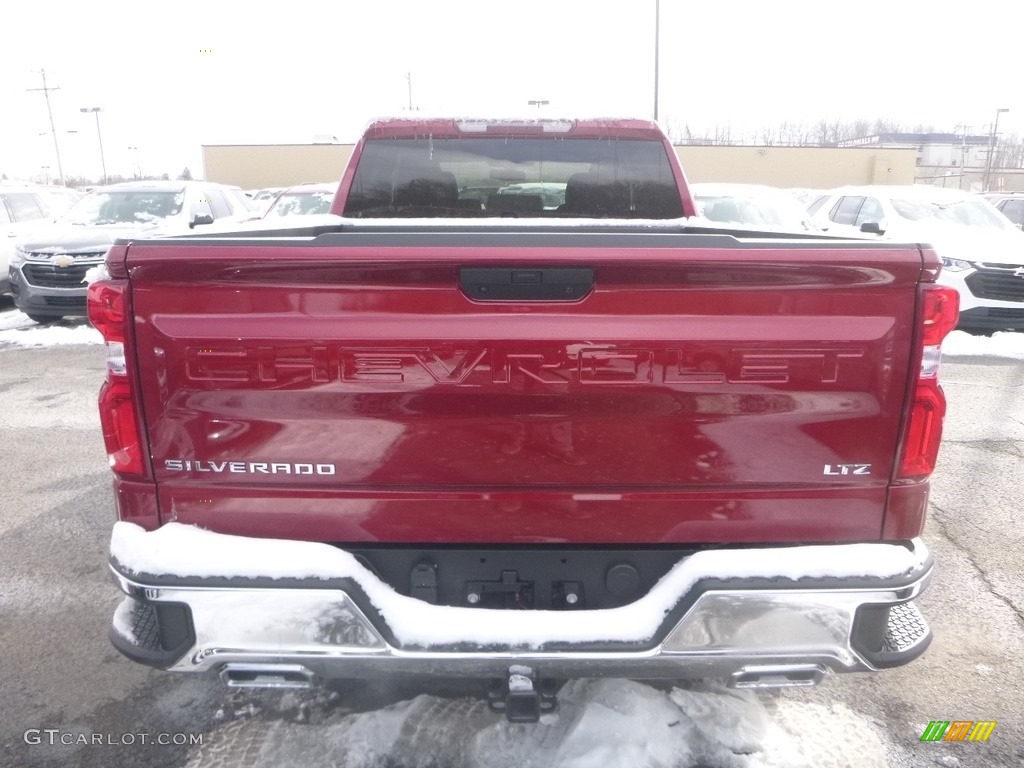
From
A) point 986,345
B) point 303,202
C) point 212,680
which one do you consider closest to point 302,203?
point 303,202

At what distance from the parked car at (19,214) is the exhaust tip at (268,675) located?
11.9 metres

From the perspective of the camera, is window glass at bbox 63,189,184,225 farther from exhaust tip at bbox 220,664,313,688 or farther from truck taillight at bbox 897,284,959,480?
truck taillight at bbox 897,284,959,480

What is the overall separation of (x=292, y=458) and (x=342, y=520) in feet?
0.72

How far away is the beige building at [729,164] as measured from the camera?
42.9m

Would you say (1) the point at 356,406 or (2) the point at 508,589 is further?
(2) the point at 508,589

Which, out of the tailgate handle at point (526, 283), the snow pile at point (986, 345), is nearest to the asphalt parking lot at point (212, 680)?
the tailgate handle at point (526, 283)

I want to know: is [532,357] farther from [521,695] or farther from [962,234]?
[962,234]

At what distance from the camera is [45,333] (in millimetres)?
10242

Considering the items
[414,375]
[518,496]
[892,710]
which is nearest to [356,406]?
[414,375]

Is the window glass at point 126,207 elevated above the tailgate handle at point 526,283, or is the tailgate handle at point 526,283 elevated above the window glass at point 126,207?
the tailgate handle at point 526,283

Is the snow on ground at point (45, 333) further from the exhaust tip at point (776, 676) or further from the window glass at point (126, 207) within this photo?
the exhaust tip at point (776, 676)

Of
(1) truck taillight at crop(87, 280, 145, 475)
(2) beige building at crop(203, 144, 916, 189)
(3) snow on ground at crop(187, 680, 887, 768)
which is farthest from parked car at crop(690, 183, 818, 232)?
(2) beige building at crop(203, 144, 916, 189)

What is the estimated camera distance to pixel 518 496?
2.13 m

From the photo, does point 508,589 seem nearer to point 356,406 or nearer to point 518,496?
point 518,496
